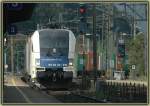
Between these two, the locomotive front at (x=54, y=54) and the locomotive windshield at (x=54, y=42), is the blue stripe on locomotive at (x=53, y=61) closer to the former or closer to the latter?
the locomotive front at (x=54, y=54)

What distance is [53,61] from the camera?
81.0ft

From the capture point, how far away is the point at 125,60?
6034 centimetres

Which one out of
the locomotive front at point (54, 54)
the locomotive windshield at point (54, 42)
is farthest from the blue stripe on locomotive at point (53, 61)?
the locomotive windshield at point (54, 42)

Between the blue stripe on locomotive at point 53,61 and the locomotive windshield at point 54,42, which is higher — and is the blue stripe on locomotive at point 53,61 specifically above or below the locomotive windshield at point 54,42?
below

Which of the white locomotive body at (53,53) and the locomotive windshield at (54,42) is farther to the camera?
the locomotive windshield at (54,42)

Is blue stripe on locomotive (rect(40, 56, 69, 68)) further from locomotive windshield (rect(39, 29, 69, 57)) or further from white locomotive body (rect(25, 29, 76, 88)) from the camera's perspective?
locomotive windshield (rect(39, 29, 69, 57))

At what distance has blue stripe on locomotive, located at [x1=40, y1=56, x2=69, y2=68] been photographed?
2458 cm

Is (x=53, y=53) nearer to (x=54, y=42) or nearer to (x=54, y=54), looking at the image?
(x=54, y=54)

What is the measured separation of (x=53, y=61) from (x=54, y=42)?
2.95 ft

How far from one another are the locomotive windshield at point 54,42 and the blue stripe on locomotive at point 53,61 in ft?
0.62

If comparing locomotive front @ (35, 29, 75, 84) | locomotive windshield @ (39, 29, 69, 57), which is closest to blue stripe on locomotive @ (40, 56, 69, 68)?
locomotive front @ (35, 29, 75, 84)

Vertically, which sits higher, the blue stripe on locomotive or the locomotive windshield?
the locomotive windshield

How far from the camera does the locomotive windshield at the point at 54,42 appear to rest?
2466 centimetres

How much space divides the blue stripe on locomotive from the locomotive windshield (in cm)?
19
